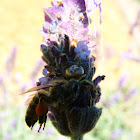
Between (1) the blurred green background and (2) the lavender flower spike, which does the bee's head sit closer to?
(2) the lavender flower spike

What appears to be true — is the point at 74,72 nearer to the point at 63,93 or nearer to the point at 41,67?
the point at 63,93

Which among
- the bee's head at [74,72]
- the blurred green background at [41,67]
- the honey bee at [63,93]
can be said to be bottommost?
the honey bee at [63,93]

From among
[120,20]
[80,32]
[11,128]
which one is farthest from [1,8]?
[80,32]

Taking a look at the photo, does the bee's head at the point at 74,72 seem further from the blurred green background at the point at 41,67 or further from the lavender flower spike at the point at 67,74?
the blurred green background at the point at 41,67

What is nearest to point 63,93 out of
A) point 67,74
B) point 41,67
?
point 67,74

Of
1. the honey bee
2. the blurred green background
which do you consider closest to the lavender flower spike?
the honey bee

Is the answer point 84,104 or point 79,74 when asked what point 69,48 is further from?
point 84,104

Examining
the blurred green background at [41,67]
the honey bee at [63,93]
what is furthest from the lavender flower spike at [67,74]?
the blurred green background at [41,67]

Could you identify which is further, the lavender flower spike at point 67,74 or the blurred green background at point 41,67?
the blurred green background at point 41,67
